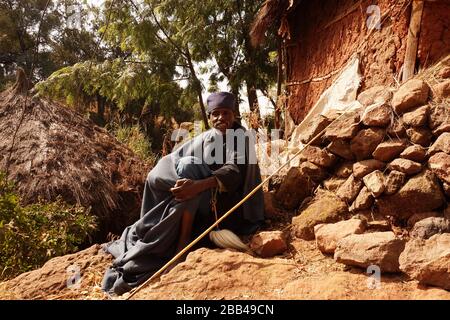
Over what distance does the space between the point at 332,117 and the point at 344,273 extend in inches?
58.4

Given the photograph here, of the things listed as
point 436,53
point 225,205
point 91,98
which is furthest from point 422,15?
point 91,98

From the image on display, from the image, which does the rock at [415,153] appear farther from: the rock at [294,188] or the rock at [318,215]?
the rock at [294,188]

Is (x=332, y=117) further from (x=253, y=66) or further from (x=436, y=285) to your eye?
(x=253, y=66)

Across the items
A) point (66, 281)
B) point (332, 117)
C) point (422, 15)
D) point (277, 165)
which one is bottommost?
point (66, 281)

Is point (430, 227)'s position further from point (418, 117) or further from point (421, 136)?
point (418, 117)

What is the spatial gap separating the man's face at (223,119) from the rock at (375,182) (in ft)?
3.67

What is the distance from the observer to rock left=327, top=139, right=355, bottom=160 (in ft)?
9.87

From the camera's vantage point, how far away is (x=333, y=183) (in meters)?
3.06

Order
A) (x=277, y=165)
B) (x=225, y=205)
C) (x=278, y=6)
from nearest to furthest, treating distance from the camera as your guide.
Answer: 1. (x=225, y=205)
2. (x=277, y=165)
3. (x=278, y=6)

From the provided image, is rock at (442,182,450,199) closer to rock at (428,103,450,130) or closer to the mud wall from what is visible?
rock at (428,103,450,130)

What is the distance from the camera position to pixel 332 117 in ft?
10.5

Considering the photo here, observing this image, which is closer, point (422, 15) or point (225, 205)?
point (225, 205)

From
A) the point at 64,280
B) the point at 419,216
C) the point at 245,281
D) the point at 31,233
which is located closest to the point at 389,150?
the point at 419,216

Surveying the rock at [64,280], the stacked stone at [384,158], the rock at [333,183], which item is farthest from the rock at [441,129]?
the rock at [64,280]
